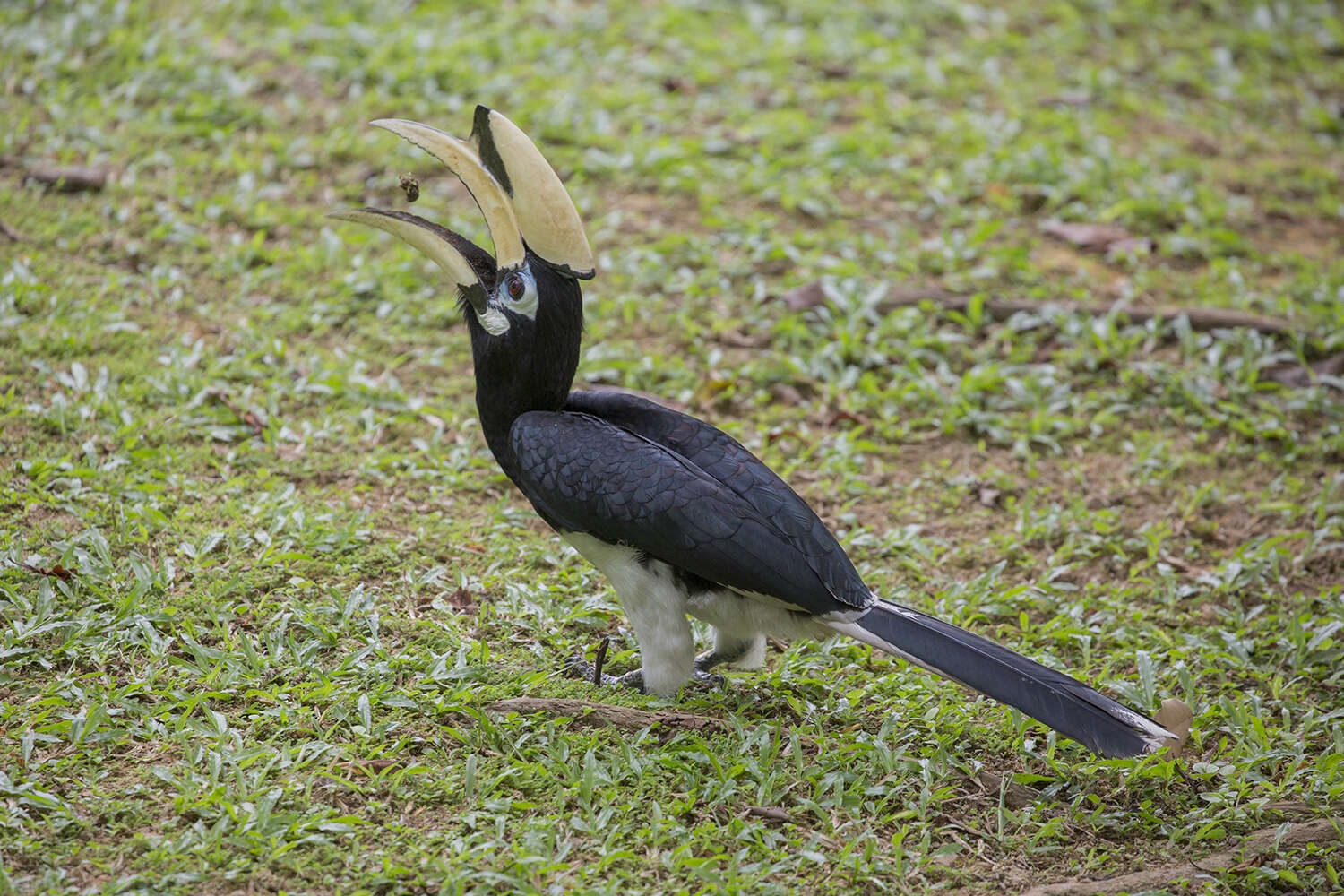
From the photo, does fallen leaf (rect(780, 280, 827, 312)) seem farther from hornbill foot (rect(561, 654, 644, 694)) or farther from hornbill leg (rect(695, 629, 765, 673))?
hornbill foot (rect(561, 654, 644, 694))

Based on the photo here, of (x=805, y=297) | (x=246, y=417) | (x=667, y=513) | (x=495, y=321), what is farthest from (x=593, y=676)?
(x=805, y=297)

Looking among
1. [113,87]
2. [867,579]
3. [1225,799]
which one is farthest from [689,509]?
[113,87]

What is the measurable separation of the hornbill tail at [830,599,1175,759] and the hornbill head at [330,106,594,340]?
5.06 feet

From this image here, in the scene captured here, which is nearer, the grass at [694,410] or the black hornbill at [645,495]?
the grass at [694,410]

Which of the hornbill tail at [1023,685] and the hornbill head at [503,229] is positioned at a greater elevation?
the hornbill head at [503,229]

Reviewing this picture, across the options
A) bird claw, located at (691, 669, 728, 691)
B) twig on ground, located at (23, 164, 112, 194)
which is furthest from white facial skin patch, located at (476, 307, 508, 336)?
twig on ground, located at (23, 164, 112, 194)

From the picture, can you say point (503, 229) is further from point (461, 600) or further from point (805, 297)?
point (805, 297)

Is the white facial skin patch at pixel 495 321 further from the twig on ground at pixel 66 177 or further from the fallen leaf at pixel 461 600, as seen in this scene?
the twig on ground at pixel 66 177

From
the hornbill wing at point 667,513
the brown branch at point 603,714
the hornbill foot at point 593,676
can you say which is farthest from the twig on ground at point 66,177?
the brown branch at point 603,714

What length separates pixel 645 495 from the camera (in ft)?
13.0

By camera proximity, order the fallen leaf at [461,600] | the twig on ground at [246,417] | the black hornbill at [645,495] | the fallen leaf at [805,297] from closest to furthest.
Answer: the black hornbill at [645,495], the fallen leaf at [461,600], the twig on ground at [246,417], the fallen leaf at [805,297]

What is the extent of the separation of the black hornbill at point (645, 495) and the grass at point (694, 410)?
351 mm

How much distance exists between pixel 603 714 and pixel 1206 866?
6.05 ft

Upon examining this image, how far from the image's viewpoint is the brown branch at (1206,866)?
11.5 feet
